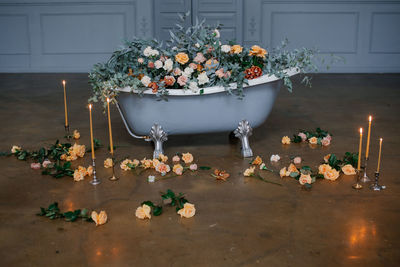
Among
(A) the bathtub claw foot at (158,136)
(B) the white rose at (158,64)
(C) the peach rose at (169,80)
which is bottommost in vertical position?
(A) the bathtub claw foot at (158,136)

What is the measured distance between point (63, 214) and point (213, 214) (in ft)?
2.20

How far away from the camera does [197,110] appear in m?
2.92

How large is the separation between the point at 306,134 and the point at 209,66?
0.98 m

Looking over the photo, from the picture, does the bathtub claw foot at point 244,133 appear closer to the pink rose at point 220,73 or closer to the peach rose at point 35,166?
the pink rose at point 220,73

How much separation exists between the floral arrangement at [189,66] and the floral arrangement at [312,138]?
50 cm

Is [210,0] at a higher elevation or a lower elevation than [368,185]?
higher

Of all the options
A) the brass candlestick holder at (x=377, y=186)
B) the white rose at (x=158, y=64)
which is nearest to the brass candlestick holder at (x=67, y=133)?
the white rose at (x=158, y=64)

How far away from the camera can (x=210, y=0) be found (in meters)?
6.48

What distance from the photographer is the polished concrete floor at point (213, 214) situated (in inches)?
72.9

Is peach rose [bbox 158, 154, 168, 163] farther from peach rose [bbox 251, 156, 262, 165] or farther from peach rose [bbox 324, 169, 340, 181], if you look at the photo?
peach rose [bbox 324, 169, 340, 181]

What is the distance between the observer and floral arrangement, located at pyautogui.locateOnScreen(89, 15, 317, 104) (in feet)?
9.25

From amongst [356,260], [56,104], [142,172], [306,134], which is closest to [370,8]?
[306,134]

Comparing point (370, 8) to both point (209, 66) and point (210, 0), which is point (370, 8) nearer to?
point (210, 0)

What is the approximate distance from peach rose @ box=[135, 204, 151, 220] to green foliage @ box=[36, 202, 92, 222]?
0.21m
